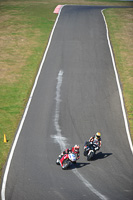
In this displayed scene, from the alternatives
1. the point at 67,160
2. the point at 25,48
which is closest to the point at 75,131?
the point at 67,160

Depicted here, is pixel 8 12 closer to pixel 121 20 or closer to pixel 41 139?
pixel 121 20

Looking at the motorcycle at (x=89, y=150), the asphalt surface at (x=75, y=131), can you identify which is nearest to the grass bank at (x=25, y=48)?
the asphalt surface at (x=75, y=131)

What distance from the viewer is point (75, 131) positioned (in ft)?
88.5

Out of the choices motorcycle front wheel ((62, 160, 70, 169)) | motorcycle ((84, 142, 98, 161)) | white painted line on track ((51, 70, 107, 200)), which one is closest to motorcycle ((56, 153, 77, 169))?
motorcycle front wheel ((62, 160, 70, 169))

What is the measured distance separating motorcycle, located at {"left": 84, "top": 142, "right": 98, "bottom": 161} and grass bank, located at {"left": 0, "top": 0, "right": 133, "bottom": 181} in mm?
5863

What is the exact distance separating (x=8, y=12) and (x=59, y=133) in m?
48.9

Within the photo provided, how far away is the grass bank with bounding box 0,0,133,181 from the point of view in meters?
31.5

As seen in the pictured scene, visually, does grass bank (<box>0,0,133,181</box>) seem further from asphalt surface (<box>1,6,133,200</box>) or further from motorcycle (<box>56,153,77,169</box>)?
motorcycle (<box>56,153,77,169</box>)

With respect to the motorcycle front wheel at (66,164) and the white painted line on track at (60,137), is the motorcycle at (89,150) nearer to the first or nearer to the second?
the white painted line on track at (60,137)

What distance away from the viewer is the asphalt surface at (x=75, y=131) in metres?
19.1

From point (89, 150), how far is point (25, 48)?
97.8 feet

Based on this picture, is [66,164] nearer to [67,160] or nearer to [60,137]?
[67,160]

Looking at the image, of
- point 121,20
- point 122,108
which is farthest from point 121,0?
point 122,108

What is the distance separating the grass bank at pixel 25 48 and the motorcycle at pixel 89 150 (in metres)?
5.86
